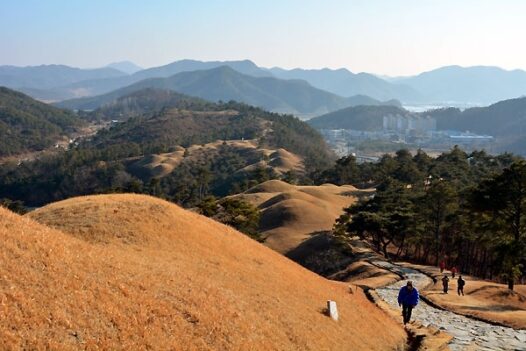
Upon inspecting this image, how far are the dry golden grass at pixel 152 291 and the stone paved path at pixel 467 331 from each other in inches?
98.6

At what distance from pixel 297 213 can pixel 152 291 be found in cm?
6352

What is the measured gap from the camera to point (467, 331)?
2270cm

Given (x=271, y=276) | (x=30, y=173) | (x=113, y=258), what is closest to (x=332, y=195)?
(x=271, y=276)

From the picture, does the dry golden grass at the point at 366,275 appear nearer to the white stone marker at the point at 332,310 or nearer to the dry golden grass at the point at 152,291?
the dry golden grass at the point at 152,291

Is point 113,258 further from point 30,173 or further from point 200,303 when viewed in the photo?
point 30,173

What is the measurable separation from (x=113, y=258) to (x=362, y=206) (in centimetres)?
4580

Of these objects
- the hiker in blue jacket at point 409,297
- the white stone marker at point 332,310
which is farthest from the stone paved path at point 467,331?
the white stone marker at point 332,310

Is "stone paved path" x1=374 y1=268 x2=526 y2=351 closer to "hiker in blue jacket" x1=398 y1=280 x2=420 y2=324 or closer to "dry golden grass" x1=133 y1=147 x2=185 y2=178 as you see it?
"hiker in blue jacket" x1=398 y1=280 x2=420 y2=324

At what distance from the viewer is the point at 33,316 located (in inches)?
425

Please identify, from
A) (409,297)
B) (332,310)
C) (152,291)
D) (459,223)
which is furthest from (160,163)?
(152,291)

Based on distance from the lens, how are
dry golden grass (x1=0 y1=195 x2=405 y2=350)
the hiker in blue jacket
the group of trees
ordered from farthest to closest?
the group of trees, the hiker in blue jacket, dry golden grass (x1=0 y1=195 x2=405 y2=350)

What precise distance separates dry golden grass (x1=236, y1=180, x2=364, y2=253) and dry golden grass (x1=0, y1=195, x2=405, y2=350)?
40867 mm

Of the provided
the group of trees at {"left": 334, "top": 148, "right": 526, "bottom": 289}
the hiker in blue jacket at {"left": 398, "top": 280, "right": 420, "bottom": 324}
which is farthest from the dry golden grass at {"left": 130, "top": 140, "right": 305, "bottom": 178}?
the hiker in blue jacket at {"left": 398, "top": 280, "right": 420, "bottom": 324}

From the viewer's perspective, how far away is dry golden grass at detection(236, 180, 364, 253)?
69.1 meters
